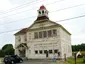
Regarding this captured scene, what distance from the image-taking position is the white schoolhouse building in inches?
1698

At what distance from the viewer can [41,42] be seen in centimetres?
4538

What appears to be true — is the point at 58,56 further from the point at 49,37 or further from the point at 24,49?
the point at 24,49

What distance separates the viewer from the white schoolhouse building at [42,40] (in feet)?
141

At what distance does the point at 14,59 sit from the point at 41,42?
11046 mm

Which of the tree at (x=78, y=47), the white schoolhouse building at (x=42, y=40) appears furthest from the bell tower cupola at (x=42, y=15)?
the tree at (x=78, y=47)

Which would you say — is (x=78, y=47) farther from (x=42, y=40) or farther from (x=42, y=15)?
(x=42, y=40)

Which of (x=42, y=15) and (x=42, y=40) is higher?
(x=42, y=15)

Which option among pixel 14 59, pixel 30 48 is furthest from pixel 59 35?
pixel 14 59

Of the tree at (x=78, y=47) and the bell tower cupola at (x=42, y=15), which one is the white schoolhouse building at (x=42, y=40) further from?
the tree at (x=78, y=47)

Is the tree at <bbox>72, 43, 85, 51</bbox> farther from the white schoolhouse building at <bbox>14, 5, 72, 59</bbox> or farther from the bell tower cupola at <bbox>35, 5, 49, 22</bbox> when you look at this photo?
the bell tower cupola at <bbox>35, 5, 49, 22</bbox>

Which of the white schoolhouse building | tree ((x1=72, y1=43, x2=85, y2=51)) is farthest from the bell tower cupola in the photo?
tree ((x1=72, y1=43, x2=85, y2=51))

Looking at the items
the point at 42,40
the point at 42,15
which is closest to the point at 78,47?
the point at 42,15

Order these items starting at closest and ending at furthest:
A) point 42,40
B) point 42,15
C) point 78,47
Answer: point 42,40, point 42,15, point 78,47

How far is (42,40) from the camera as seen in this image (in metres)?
45.3
